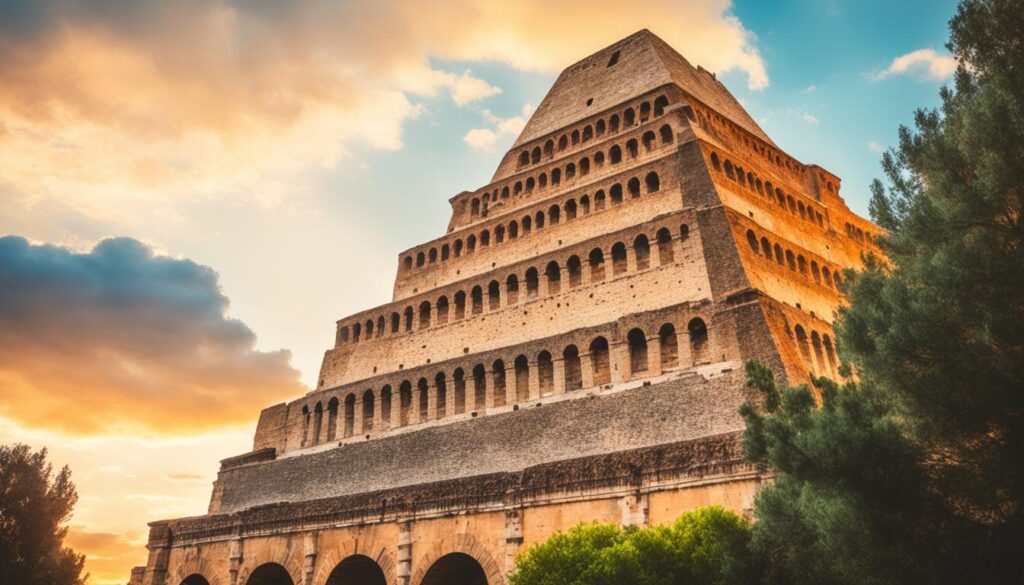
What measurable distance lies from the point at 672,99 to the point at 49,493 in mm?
37727

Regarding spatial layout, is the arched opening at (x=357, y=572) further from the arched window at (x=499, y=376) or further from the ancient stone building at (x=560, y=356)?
the arched window at (x=499, y=376)

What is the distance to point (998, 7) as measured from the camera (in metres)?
10.1

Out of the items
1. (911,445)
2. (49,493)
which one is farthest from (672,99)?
(49,493)

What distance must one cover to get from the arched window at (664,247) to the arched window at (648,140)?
8.25 m

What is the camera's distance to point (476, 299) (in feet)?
117

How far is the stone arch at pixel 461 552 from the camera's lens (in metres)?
18.5

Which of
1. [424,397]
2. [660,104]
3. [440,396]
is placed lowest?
[440,396]

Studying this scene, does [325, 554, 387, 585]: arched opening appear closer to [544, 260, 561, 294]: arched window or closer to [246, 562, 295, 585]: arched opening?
[246, 562, 295, 585]: arched opening

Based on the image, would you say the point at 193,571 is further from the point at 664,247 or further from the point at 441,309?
the point at 664,247

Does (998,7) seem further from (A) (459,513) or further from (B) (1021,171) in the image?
(A) (459,513)

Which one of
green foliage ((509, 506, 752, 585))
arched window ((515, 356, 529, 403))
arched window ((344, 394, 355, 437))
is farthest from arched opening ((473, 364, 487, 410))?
green foliage ((509, 506, 752, 585))

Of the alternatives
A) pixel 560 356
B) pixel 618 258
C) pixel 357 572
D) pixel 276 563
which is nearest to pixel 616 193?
pixel 618 258

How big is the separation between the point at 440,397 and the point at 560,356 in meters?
6.31

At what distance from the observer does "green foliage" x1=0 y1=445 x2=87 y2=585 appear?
3491 centimetres
